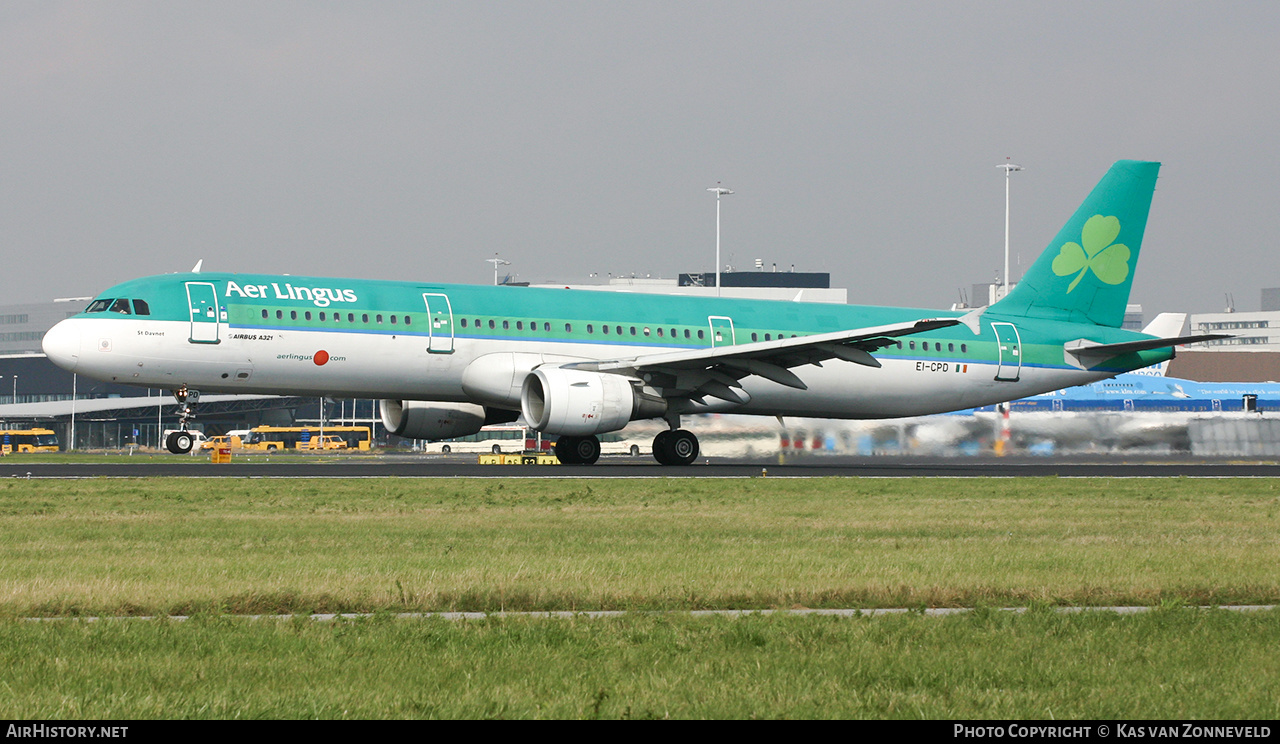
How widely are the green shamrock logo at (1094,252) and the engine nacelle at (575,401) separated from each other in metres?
15.0

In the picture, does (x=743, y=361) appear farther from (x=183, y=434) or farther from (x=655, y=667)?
(x=655, y=667)

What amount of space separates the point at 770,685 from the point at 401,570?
5.73m

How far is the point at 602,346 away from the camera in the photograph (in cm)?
3419

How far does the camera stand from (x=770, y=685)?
24.7ft

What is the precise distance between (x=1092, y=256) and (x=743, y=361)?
13.1m

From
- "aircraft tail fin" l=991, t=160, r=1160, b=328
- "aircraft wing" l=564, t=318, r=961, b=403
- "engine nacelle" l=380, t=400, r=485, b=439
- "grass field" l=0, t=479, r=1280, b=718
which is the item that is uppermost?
"aircraft tail fin" l=991, t=160, r=1160, b=328

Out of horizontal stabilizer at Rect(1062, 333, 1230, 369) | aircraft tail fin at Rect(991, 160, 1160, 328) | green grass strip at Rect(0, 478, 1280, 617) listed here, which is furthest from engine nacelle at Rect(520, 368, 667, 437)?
horizontal stabilizer at Rect(1062, 333, 1230, 369)

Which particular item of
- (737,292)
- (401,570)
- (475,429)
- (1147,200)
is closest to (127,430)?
(737,292)

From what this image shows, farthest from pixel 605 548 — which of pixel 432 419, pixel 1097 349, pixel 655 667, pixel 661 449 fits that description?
pixel 1097 349

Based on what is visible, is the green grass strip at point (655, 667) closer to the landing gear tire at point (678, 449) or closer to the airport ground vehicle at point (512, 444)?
the landing gear tire at point (678, 449)

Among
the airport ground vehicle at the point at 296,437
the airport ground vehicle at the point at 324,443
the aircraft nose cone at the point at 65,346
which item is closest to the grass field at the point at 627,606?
the aircraft nose cone at the point at 65,346

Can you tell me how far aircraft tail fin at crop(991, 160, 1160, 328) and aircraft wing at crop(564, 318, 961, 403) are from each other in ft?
25.3

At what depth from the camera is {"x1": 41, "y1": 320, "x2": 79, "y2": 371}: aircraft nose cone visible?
30.4 metres

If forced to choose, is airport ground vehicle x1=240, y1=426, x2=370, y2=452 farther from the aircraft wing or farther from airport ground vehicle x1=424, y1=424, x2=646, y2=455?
the aircraft wing
